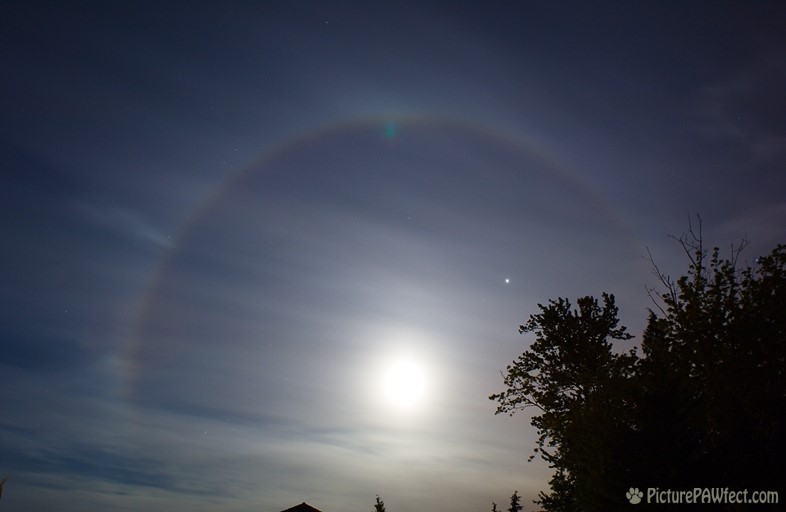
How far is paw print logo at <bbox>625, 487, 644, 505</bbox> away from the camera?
21828mm

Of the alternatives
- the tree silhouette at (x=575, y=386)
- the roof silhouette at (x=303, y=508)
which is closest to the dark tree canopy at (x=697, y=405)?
the tree silhouette at (x=575, y=386)

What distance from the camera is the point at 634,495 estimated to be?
22.0 meters

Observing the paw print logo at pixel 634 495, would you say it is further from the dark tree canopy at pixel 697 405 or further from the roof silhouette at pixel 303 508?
the roof silhouette at pixel 303 508

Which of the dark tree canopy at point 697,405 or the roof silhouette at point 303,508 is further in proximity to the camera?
the roof silhouette at point 303,508

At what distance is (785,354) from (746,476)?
521 centimetres

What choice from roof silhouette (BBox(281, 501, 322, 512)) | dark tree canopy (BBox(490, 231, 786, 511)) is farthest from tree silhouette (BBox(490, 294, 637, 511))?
roof silhouette (BBox(281, 501, 322, 512))

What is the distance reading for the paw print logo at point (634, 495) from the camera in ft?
71.6

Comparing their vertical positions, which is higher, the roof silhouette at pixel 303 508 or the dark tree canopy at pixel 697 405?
the dark tree canopy at pixel 697 405

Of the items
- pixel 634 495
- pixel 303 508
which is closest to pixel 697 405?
pixel 634 495

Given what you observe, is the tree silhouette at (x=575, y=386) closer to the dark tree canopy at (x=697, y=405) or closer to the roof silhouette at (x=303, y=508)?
the dark tree canopy at (x=697, y=405)

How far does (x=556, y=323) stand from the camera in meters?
35.8

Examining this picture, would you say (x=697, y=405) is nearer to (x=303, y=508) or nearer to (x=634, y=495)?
(x=634, y=495)

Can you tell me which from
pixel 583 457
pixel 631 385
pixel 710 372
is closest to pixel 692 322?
pixel 710 372

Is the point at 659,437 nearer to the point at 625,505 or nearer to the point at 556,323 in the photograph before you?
the point at 625,505
